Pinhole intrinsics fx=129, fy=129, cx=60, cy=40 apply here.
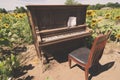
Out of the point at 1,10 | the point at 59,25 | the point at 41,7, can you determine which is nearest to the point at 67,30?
the point at 59,25

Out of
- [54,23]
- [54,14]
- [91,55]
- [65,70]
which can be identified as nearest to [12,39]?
[54,23]

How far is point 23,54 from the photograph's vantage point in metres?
4.62

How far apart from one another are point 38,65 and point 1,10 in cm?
1458

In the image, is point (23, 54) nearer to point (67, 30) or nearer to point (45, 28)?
point (45, 28)

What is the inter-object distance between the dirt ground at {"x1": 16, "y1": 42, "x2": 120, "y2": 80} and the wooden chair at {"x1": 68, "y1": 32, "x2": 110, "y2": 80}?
1.63ft

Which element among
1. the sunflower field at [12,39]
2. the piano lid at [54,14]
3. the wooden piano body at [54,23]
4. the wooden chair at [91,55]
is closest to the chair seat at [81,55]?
the wooden chair at [91,55]

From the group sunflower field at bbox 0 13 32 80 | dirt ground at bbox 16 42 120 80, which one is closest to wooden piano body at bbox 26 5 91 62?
dirt ground at bbox 16 42 120 80

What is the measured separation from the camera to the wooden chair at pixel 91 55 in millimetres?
2486

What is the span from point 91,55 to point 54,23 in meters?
1.88

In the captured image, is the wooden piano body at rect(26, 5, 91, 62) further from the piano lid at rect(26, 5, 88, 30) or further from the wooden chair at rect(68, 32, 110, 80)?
the wooden chair at rect(68, 32, 110, 80)

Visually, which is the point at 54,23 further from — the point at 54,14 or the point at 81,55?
the point at 81,55

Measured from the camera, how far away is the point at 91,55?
2551 mm

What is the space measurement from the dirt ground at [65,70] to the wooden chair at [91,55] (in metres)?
0.50

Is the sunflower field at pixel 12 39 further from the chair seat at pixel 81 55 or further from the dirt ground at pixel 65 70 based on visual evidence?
the chair seat at pixel 81 55
